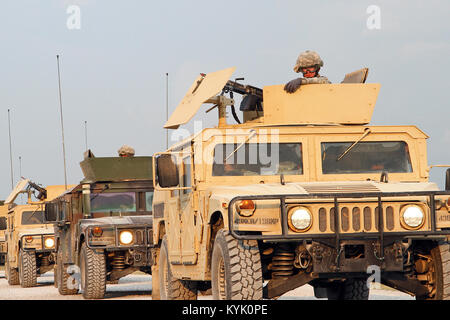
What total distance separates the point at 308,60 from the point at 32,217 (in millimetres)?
14946

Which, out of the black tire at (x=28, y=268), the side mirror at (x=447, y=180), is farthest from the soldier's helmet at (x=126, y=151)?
the side mirror at (x=447, y=180)

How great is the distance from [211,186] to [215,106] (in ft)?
7.09

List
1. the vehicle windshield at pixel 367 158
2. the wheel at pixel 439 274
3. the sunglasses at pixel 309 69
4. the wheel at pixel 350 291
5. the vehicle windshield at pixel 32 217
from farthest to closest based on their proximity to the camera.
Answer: the vehicle windshield at pixel 32 217 → the wheel at pixel 350 291 → the sunglasses at pixel 309 69 → the vehicle windshield at pixel 367 158 → the wheel at pixel 439 274

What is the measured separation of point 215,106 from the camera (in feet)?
40.7

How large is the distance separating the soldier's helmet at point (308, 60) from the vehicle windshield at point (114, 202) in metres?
7.17

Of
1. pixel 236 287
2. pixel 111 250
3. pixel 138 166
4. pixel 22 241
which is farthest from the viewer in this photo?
pixel 22 241

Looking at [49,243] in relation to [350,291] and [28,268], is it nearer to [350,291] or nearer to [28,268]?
[28,268]

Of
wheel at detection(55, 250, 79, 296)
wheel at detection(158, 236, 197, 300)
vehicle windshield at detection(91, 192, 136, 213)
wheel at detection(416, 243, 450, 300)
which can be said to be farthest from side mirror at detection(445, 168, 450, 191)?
wheel at detection(55, 250, 79, 296)

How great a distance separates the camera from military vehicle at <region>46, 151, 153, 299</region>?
55.6ft

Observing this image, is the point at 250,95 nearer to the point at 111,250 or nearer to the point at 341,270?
the point at 341,270

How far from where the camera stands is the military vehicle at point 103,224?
1695cm

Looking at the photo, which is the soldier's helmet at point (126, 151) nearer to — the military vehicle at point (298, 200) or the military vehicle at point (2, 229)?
the military vehicle at point (2, 229)

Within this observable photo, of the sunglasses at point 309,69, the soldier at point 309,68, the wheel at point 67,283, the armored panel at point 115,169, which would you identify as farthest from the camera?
the wheel at point 67,283
